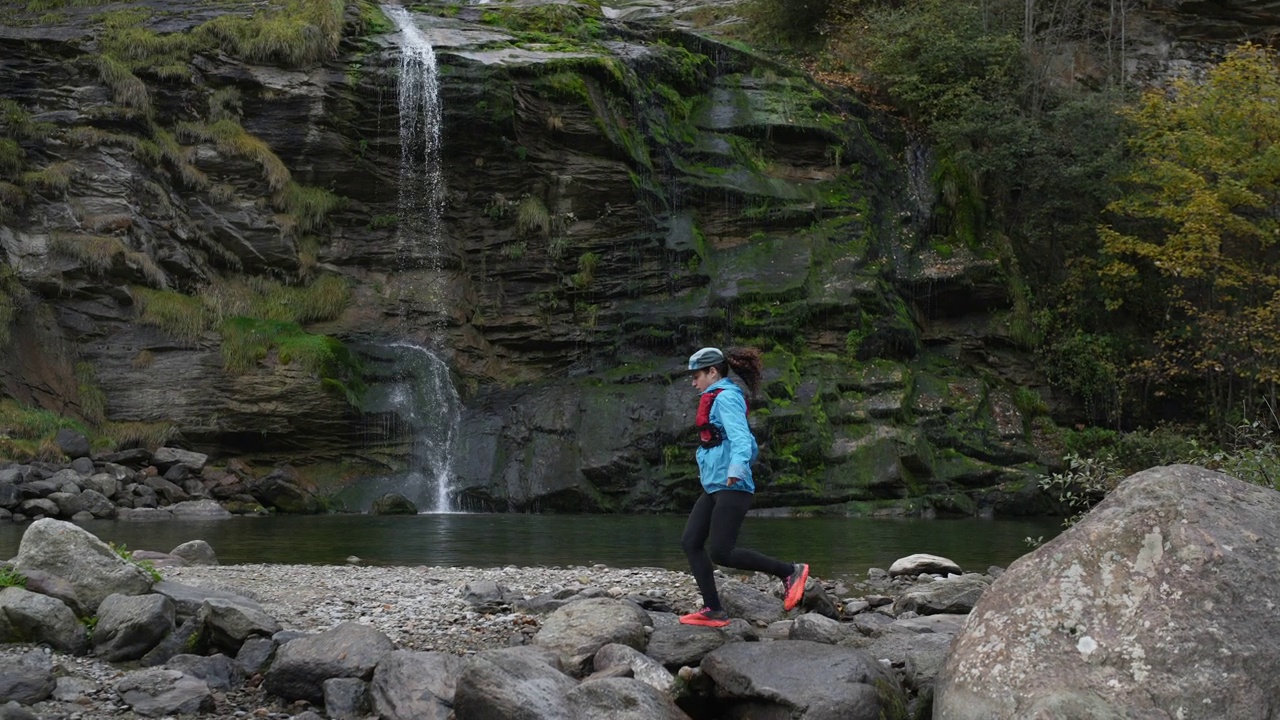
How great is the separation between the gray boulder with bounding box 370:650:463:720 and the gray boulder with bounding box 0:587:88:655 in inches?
77.8

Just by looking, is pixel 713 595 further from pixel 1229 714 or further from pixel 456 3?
pixel 456 3

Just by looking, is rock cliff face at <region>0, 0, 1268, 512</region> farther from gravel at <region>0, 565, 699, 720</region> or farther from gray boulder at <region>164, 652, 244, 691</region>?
gray boulder at <region>164, 652, 244, 691</region>

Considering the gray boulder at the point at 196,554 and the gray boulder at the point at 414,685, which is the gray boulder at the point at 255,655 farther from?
the gray boulder at the point at 196,554

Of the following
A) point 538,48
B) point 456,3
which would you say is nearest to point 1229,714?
point 538,48

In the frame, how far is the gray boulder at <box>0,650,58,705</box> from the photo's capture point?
506cm

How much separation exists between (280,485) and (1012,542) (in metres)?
13.2

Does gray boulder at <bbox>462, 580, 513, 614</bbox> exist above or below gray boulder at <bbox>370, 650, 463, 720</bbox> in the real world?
below

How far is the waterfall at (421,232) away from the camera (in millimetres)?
23047

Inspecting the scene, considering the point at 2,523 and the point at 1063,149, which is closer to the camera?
the point at 2,523

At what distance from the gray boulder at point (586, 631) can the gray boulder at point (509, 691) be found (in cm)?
65

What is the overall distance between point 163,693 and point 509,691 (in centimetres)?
190

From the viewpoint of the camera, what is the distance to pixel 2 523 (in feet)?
50.4

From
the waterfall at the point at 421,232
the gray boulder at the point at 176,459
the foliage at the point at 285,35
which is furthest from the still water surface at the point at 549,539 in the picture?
the foliage at the point at 285,35

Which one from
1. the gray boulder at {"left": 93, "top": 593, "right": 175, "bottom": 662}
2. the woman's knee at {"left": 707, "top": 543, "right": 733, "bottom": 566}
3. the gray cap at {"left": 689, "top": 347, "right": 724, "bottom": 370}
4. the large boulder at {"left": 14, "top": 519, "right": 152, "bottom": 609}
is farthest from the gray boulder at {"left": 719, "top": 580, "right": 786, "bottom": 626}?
the large boulder at {"left": 14, "top": 519, "right": 152, "bottom": 609}
